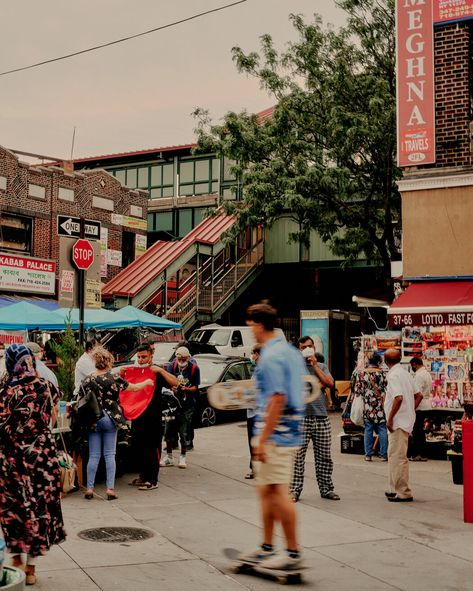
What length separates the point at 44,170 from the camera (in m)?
30.4

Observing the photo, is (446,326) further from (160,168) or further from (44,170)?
(160,168)

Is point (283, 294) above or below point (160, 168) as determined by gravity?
below

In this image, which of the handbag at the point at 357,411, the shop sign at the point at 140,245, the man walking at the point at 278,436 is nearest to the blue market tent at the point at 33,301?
the shop sign at the point at 140,245

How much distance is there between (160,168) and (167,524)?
3169 cm

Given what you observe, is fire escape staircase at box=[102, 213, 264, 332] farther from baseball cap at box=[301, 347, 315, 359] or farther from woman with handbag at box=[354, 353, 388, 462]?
baseball cap at box=[301, 347, 315, 359]

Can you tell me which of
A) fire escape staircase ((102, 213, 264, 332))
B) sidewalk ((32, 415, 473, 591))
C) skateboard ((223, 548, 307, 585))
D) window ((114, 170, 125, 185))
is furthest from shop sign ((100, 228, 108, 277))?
skateboard ((223, 548, 307, 585))

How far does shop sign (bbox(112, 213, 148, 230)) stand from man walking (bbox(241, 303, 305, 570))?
28108 mm

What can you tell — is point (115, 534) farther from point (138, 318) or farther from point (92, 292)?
point (92, 292)

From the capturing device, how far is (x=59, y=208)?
102ft

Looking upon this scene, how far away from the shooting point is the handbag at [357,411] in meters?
13.5

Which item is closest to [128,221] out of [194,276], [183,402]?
[194,276]

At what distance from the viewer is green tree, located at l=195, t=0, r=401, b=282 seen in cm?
2152

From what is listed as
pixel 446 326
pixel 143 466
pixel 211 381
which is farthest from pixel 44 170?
pixel 143 466

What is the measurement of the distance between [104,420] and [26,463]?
3.35 meters
